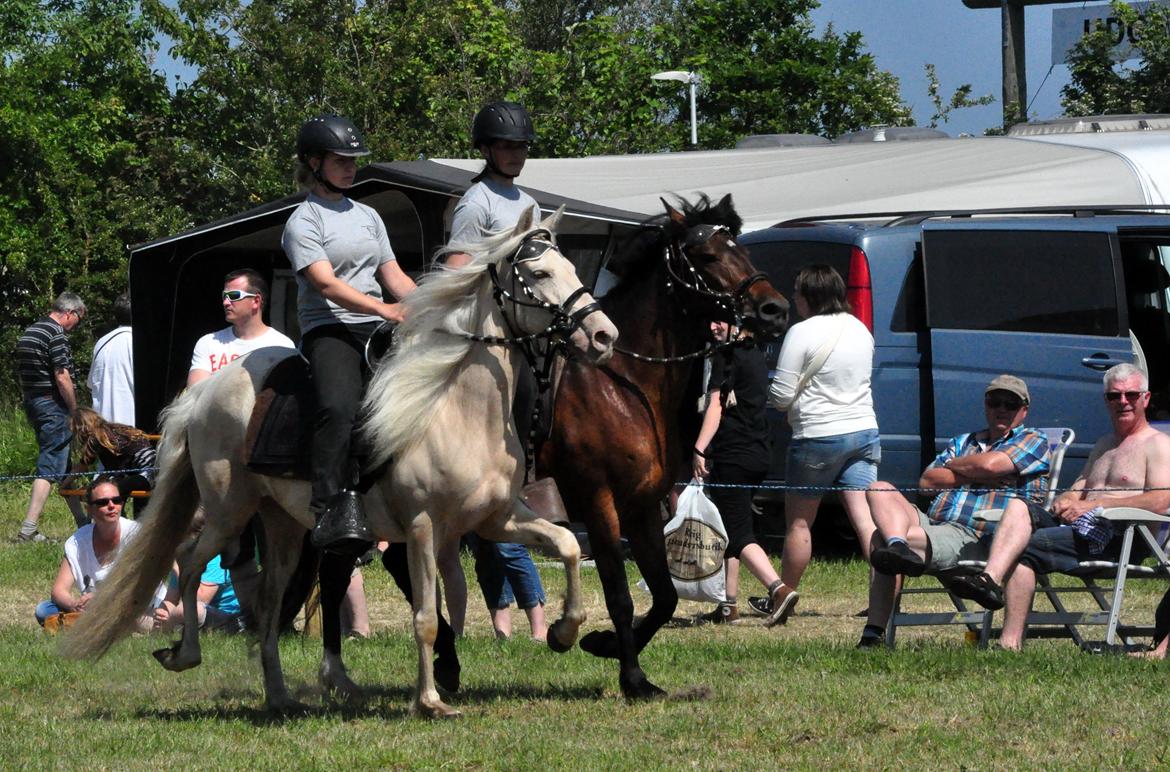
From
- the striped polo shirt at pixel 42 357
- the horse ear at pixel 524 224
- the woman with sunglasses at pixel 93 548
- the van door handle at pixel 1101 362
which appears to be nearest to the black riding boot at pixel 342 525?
the horse ear at pixel 524 224

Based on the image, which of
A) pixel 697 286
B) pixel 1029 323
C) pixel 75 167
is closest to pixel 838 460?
pixel 1029 323

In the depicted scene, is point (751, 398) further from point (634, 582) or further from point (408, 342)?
point (408, 342)

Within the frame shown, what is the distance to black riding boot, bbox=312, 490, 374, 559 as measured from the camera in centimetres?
632

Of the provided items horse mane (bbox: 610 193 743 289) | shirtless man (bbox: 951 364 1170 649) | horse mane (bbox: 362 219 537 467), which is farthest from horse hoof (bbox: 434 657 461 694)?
shirtless man (bbox: 951 364 1170 649)

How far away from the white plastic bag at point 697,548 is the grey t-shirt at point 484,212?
299 centimetres

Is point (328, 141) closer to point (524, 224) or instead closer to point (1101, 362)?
point (524, 224)

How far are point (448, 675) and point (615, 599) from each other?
84 cm

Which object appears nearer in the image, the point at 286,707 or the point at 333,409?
the point at 333,409

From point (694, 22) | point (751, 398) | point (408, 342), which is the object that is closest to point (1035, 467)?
point (751, 398)

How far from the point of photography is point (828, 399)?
375 inches

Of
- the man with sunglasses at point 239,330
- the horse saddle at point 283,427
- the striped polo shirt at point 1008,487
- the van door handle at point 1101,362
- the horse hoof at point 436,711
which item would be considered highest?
the man with sunglasses at point 239,330

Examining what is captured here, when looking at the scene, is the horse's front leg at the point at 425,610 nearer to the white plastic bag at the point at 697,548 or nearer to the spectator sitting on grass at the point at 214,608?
the spectator sitting on grass at the point at 214,608

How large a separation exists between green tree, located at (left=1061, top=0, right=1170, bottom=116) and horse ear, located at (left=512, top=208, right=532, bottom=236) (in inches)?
913

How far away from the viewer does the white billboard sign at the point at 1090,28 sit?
2834cm
